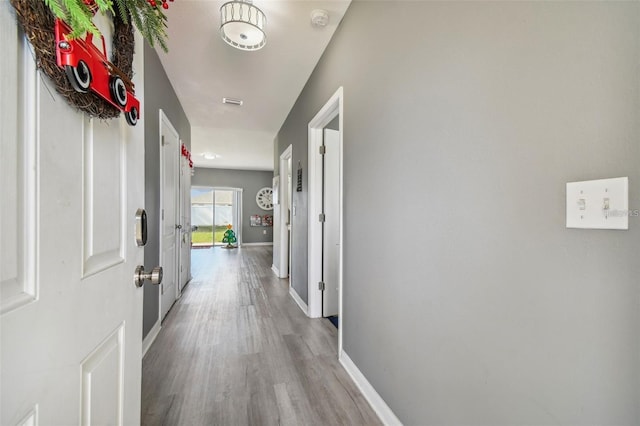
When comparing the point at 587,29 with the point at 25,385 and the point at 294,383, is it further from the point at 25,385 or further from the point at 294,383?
the point at 294,383

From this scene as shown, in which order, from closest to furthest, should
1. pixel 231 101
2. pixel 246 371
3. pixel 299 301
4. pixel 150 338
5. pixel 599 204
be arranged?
pixel 599 204 → pixel 246 371 → pixel 150 338 → pixel 299 301 → pixel 231 101

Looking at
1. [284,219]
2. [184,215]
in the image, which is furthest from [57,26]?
[284,219]

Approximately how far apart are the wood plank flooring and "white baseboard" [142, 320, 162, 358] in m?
0.04

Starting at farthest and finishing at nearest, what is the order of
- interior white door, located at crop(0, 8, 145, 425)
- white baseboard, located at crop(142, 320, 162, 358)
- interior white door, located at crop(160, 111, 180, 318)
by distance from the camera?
interior white door, located at crop(160, 111, 180, 318) < white baseboard, located at crop(142, 320, 162, 358) < interior white door, located at crop(0, 8, 145, 425)

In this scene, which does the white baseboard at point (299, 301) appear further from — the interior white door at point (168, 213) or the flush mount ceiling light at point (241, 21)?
the flush mount ceiling light at point (241, 21)

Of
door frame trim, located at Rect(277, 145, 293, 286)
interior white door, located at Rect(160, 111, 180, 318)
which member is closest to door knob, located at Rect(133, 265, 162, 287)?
interior white door, located at Rect(160, 111, 180, 318)

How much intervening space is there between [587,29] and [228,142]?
5855mm

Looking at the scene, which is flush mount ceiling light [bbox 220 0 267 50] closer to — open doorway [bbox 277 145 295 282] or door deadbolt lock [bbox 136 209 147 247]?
door deadbolt lock [bbox 136 209 147 247]

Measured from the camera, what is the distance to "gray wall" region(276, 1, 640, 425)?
24.4 inches

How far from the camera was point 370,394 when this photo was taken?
164 centimetres

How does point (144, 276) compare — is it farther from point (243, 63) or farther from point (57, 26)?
point (243, 63)

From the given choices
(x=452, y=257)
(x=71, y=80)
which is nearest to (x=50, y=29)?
(x=71, y=80)

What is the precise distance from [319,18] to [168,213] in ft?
7.81

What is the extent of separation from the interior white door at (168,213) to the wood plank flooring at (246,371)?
25 cm
